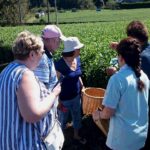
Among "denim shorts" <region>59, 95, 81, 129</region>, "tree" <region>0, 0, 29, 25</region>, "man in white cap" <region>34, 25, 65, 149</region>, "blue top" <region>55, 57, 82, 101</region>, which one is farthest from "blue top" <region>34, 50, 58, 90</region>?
"tree" <region>0, 0, 29, 25</region>

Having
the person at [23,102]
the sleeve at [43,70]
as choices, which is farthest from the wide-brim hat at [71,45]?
the person at [23,102]

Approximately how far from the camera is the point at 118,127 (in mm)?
4148

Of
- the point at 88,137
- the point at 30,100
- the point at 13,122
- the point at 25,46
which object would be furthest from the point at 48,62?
the point at 88,137

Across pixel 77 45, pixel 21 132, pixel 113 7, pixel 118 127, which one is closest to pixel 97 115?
pixel 118 127

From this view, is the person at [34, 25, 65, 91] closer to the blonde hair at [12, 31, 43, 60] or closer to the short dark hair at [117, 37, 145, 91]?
the short dark hair at [117, 37, 145, 91]

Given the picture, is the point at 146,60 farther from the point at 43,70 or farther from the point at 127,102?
the point at 43,70

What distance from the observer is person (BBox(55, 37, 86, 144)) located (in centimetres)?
595

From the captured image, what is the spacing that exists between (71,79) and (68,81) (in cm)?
5

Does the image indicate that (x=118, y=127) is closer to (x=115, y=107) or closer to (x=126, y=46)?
(x=115, y=107)

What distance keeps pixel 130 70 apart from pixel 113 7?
87.2m

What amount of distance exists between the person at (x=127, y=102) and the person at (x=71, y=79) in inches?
72.8

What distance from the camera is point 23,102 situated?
330cm

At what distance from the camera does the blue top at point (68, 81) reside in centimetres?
609

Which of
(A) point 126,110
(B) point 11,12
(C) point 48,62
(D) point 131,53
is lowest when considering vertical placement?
(B) point 11,12
